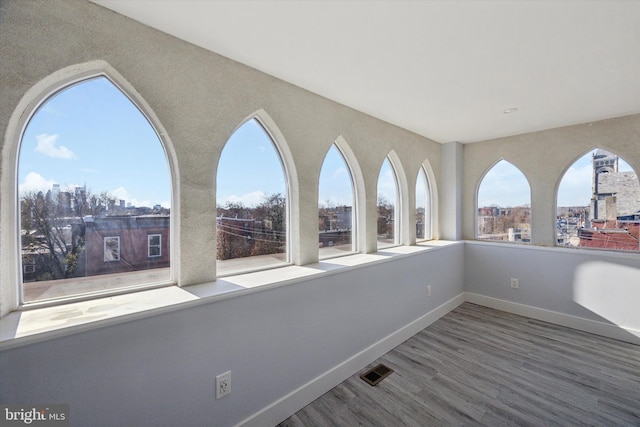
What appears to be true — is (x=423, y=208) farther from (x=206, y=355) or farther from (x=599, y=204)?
(x=206, y=355)

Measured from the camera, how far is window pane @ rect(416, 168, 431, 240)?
408 cm

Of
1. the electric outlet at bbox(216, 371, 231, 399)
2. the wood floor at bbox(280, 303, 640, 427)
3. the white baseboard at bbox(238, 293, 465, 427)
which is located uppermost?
the electric outlet at bbox(216, 371, 231, 399)

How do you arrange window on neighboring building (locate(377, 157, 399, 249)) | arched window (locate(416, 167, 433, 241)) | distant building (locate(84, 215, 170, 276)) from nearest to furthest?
distant building (locate(84, 215, 170, 276)), window on neighboring building (locate(377, 157, 399, 249)), arched window (locate(416, 167, 433, 241))

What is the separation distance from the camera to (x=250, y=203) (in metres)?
2.21

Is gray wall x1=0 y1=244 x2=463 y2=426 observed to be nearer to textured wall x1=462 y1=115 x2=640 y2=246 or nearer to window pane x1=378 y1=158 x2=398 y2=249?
window pane x1=378 y1=158 x2=398 y2=249

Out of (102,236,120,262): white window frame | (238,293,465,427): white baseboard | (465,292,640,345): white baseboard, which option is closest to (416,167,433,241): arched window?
(465,292,640,345): white baseboard

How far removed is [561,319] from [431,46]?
367 centimetres

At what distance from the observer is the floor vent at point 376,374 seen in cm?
229

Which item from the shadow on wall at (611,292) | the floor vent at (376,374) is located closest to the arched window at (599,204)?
the shadow on wall at (611,292)

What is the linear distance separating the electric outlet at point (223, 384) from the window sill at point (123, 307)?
48cm

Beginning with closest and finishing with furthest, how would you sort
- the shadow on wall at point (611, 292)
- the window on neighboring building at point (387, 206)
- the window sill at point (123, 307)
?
the window sill at point (123, 307)
the shadow on wall at point (611, 292)
the window on neighboring building at point (387, 206)

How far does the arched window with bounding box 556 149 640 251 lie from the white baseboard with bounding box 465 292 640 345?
35.8 inches

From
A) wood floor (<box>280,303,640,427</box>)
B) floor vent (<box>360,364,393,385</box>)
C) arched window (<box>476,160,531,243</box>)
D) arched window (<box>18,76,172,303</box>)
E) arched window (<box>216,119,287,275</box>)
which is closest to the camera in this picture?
arched window (<box>18,76,172,303</box>)

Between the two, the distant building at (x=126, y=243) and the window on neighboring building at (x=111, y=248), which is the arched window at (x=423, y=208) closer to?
the distant building at (x=126, y=243)
